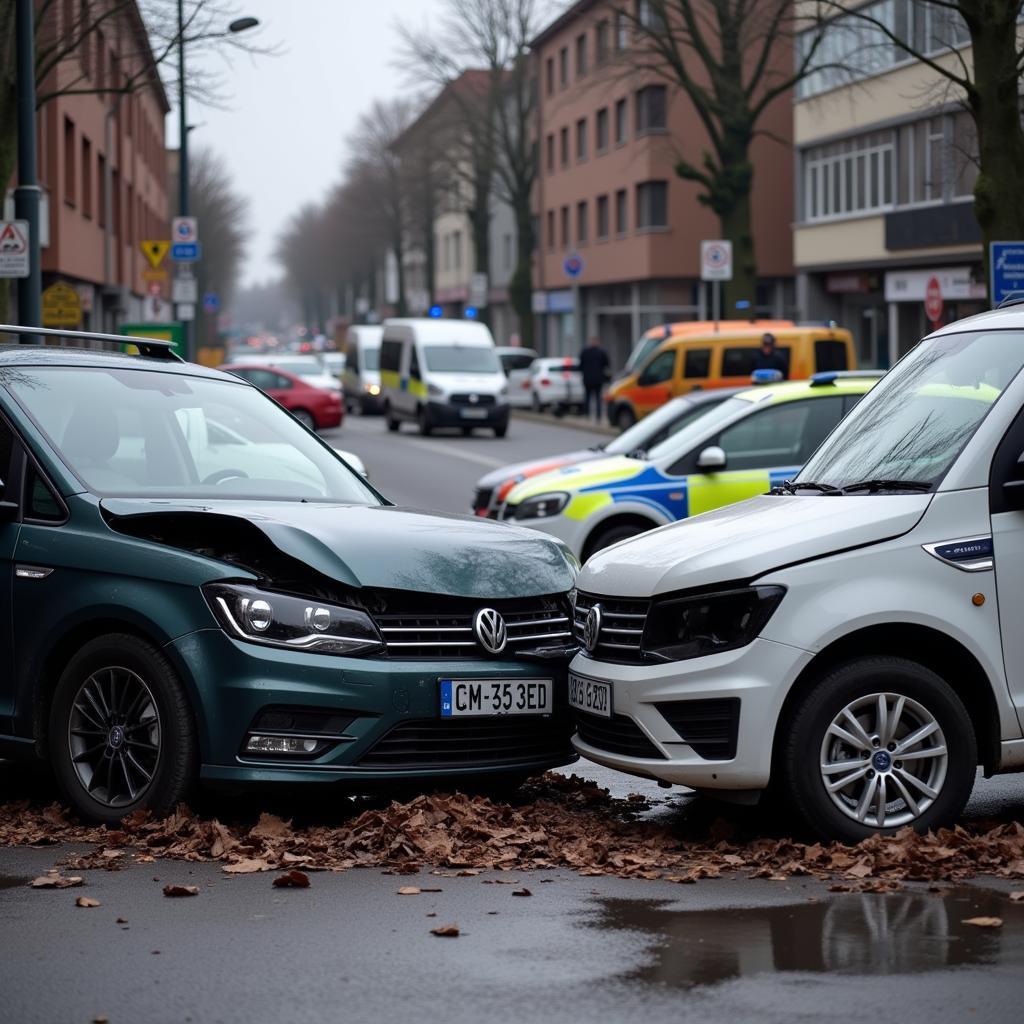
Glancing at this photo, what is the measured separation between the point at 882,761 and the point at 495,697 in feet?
4.52

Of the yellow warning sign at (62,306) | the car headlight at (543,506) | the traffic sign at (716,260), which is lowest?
the car headlight at (543,506)

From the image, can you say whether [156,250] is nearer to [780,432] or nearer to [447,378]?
[447,378]

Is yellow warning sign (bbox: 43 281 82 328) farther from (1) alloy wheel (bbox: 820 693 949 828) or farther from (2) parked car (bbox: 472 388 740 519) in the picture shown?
(1) alloy wheel (bbox: 820 693 949 828)

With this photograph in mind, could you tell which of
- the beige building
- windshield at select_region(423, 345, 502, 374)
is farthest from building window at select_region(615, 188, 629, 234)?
windshield at select_region(423, 345, 502, 374)

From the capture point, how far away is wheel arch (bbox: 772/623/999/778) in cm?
634

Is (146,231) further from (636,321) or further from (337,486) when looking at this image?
(337,486)

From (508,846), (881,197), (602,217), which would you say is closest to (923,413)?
(508,846)

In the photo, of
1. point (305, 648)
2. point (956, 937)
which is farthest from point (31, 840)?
point (956, 937)

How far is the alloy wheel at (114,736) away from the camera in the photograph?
6.67m

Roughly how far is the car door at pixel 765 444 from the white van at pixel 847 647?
700cm

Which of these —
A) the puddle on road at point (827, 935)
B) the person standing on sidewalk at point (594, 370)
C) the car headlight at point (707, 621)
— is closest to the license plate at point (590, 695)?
the car headlight at point (707, 621)

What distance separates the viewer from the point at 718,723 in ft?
20.7

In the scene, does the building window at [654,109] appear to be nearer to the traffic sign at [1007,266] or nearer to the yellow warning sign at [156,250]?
the yellow warning sign at [156,250]

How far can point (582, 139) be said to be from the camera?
245 feet
